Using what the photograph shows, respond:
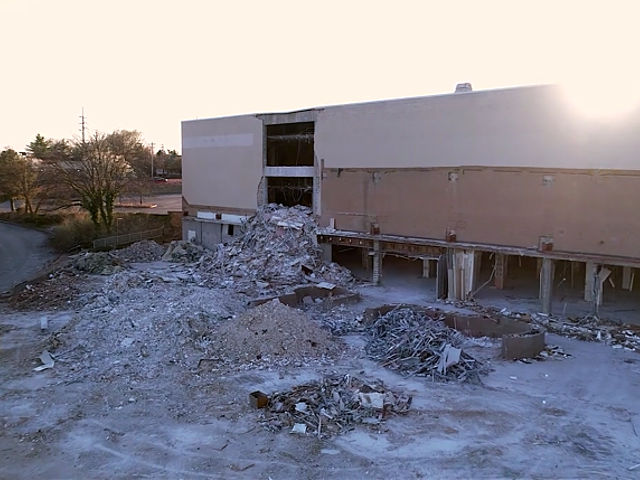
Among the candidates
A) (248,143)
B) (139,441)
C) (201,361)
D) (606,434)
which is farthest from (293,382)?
(248,143)

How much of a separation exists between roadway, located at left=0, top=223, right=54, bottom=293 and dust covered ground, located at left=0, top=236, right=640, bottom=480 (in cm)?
1054

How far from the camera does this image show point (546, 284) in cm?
1739

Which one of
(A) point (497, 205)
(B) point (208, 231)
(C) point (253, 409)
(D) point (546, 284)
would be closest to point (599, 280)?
(D) point (546, 284)

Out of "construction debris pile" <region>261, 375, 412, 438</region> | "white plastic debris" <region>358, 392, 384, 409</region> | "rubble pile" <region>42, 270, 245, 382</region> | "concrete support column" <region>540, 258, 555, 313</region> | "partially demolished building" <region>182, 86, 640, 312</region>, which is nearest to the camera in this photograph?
"construction debris pile" <region>261, 375, 412, 438</region>

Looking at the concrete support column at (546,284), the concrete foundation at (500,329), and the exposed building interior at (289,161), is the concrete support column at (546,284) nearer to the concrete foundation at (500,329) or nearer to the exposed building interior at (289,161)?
the concrete foundation at (500,329)

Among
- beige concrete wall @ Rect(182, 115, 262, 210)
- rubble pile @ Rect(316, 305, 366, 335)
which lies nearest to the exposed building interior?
beige concrete wall @ Rect(182, 115, 262, 210)

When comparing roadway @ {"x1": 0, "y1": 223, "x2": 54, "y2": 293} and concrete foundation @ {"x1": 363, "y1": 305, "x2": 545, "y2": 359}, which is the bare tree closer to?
roadway @ {"x1": 0, "y1": 223, "x2": 54, "y2": 293}

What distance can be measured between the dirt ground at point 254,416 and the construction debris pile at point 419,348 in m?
0.38

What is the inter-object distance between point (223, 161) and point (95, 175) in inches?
405

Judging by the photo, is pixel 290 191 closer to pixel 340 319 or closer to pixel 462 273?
pixel 462 273

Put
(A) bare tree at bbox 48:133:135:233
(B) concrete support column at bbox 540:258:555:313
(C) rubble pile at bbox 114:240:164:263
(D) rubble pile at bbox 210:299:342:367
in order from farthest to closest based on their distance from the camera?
(A) bare tree at bbox 48:133:135:233, (C) rubble pile at bbox 114:240:164:263, (B) concrete support column at bbox 540:258:555:313, (D) rubble pile at bbox 210:299:342:367

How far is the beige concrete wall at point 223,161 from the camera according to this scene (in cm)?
2673

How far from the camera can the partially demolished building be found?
53.8 feet

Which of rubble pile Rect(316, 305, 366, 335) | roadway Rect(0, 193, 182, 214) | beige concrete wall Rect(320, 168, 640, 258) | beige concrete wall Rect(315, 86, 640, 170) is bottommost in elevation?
rubble pile Rect(316, 305, 366, 335)
